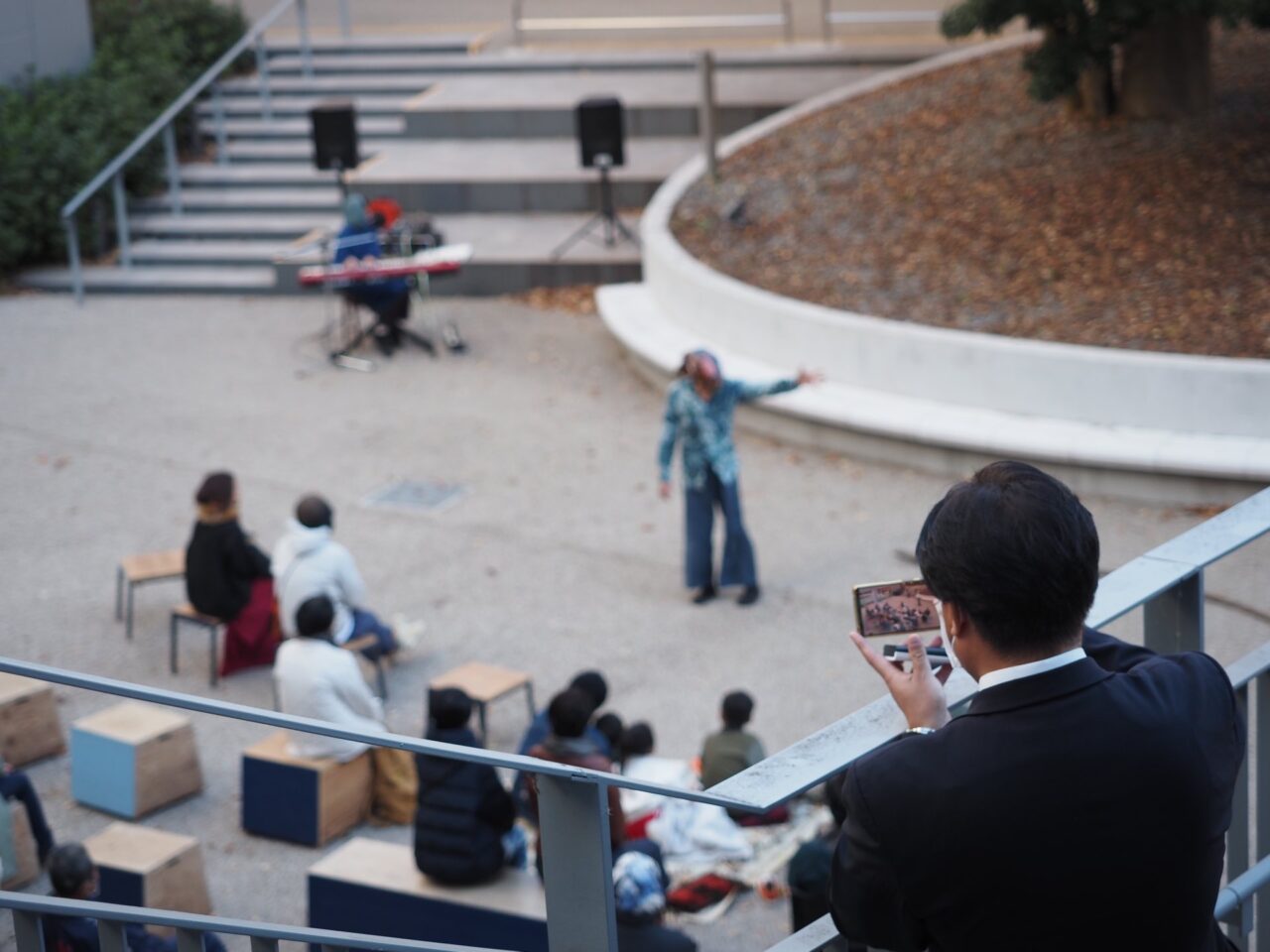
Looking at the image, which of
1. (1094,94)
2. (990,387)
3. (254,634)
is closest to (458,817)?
(254,634)

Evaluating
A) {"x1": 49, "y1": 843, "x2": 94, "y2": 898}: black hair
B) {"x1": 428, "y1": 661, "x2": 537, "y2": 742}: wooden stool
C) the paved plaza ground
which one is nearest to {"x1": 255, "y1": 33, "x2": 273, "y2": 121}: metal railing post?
the paved plaza ground

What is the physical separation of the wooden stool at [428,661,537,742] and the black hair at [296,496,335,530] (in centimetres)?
108

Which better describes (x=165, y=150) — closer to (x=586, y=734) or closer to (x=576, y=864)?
(x=586, y=734)

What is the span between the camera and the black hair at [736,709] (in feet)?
23.1

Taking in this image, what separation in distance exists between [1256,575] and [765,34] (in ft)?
52.0

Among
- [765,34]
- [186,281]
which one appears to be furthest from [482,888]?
[765,34]

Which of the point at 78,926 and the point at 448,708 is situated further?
the point at 448,708

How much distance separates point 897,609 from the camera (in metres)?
2.46

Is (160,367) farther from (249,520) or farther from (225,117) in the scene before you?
(225,117)

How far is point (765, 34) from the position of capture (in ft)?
76.5

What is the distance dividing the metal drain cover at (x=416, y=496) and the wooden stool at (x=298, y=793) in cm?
415

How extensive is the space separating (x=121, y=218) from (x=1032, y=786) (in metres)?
17.6

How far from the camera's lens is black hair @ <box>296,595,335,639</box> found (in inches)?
292

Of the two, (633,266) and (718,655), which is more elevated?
(633,266)
